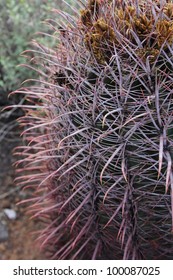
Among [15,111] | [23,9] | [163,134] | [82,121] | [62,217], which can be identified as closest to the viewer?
[163,134]

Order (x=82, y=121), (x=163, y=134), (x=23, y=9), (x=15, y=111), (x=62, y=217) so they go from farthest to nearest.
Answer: (x=15, y=111) < (x=23, y=9) < (x=62, y=217) < (x=82, y=121) < (x=163, y=134)

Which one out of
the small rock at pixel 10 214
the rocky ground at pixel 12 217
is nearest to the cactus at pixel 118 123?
the rocky ground at pixel 12 217

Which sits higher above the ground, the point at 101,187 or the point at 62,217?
the point at 101,187

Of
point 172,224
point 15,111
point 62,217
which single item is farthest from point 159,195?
point 15,111

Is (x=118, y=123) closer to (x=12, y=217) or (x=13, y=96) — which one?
(x=12, y=217)

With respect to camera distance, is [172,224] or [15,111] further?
[15,111]

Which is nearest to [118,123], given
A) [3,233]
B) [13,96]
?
[3,233]
